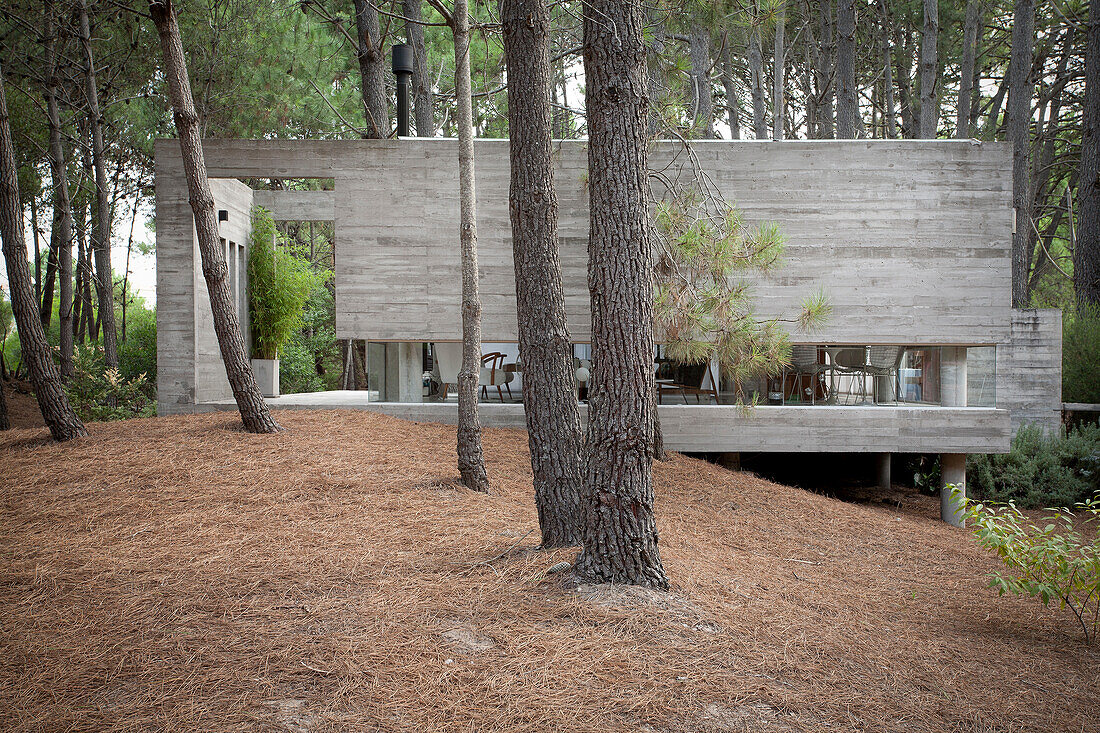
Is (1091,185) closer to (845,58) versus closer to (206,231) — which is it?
(845,58)

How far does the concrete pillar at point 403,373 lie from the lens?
7816 mm

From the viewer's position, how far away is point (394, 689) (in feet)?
8.47

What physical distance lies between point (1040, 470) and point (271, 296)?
1014cm

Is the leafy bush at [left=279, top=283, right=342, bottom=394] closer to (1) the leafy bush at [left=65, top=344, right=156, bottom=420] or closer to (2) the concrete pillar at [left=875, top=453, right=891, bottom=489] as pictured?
(1) the leafy bush at [left=65, top=344, right=156, bottom=420]

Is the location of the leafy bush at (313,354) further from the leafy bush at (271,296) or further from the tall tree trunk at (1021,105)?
the tall tree trunk at (1021,105)

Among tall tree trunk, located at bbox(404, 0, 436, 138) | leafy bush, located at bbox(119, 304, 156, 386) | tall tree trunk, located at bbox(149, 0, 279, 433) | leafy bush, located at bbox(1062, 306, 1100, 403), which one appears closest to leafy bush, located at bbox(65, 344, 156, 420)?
leafy bush, located at bbox(119, 304, 156, 386)

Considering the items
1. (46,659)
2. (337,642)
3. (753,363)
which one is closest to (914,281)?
(753,363)

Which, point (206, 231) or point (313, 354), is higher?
point (206, 231)

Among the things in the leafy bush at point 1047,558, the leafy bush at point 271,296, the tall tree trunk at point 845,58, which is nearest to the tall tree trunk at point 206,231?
the leafy bush at point 271,296

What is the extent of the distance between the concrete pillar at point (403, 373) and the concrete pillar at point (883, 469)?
6570mm

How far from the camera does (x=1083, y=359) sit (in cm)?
1040

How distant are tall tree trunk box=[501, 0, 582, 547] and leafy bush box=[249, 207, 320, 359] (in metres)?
5.77

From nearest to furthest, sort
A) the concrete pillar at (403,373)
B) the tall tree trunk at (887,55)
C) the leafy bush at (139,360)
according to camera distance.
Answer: the concrete pillar at (403,373) → the leafy bush at (139,360) → the tall tree trunk at (887,55)

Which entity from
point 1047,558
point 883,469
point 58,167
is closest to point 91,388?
point 58,167
